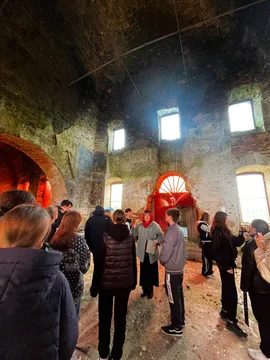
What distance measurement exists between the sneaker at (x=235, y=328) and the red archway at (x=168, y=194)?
13.0 feet

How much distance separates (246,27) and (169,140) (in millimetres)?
4790

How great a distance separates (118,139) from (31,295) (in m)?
7.44

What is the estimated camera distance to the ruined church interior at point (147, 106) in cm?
479

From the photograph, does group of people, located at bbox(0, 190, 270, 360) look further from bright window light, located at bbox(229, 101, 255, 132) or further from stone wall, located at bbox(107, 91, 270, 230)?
bright window light, located at bbox(229, 101, 255, 132)

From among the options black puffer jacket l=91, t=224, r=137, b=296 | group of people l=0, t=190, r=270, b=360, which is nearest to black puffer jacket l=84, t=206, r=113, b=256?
group of people l=0, t=190, r=270, b=360

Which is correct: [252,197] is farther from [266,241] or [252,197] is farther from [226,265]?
[266,241]

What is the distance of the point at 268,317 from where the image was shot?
171 cm

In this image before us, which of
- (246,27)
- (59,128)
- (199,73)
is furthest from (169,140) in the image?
(246,27)

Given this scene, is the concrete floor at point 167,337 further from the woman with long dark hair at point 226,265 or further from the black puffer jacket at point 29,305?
the black puffer jacket at point 29,305

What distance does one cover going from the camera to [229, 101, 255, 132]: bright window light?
5.37 meters

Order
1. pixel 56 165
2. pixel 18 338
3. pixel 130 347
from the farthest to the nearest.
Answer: pixel 56 165 → pixel 130 347 → pixel 18 338

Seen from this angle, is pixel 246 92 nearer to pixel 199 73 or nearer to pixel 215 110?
pixel 215 110

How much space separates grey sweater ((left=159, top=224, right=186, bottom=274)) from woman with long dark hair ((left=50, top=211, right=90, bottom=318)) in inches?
46.2

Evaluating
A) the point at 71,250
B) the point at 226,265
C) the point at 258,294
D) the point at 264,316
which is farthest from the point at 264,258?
the point at 71,250
